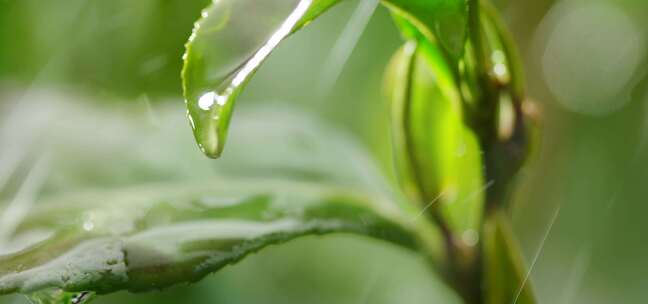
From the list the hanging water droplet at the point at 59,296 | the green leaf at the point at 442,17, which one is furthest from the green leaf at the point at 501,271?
the hanging water droplet at the point at 59,296

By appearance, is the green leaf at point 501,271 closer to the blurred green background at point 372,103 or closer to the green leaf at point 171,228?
the green leaf at point 171,228

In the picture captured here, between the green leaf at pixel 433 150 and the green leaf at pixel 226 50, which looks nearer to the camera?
the green leaf at pixel 226 50

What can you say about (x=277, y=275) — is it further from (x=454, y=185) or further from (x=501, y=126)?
(x=501, y=126)

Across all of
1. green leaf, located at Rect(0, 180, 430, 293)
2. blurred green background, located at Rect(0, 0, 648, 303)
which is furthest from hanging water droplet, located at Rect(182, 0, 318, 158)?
blurred green background, located at Rect(0, 0, 648, 303)

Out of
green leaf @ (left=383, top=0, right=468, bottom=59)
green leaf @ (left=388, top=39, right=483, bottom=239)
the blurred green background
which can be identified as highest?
green leaf @ (left=383, top=0, right=468, bottom=59)

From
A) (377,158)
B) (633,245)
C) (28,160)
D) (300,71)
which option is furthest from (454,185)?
(300,71)

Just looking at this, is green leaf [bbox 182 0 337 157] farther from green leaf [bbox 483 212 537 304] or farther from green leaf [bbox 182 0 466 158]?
green leaf [bbox 483 212 537 304]

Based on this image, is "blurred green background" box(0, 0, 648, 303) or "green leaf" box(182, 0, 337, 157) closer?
"green leaf" box(182, 0, 337, 157)
